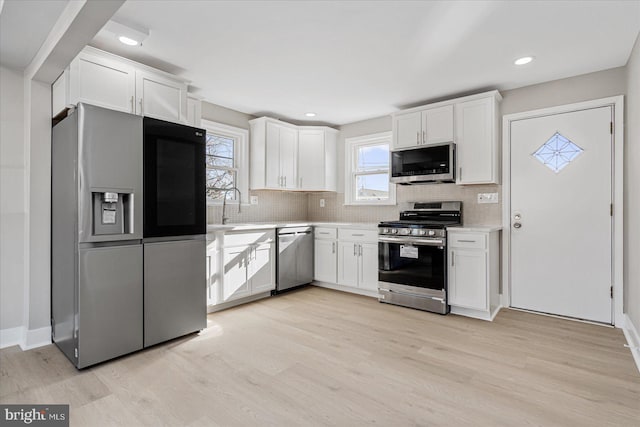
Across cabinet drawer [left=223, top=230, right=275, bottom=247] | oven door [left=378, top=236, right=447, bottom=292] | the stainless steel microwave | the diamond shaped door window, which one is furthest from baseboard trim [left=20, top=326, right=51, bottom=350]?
the diamond shaped door window

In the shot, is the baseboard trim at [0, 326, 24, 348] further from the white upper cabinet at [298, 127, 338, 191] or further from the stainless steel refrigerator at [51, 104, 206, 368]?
the white upper cabinet at [298, 127, 338, 191]

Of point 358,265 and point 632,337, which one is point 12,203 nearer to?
point 358,265

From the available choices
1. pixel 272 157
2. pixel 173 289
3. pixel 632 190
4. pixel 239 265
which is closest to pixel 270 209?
pixel 272 157

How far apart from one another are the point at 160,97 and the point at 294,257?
243 cm

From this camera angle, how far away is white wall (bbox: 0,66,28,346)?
8.64 feet

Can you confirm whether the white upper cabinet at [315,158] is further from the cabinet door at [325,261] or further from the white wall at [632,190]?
the white wall at [632,190]

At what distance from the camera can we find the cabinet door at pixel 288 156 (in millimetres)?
4621

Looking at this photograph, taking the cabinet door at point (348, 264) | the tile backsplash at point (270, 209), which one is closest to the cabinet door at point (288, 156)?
the tile backsplash at point (270, 209)

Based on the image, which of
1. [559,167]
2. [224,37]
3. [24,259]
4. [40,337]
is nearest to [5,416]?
[40,337]

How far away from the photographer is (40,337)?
2676 millimetres

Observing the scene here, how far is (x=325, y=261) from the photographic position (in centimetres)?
456

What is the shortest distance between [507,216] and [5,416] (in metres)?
4.35

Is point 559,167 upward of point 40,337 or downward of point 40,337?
upward

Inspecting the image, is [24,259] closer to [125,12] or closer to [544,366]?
[125,12]
